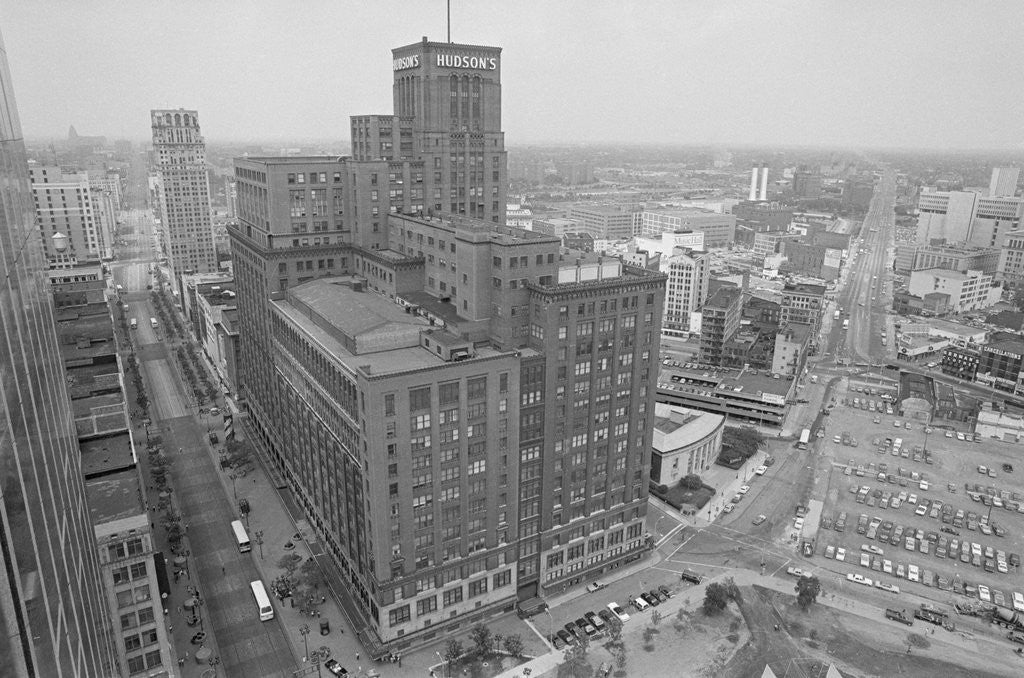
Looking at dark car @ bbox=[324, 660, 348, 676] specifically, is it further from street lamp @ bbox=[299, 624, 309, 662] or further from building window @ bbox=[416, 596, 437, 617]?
building window @ bbox=[416, 596, 437, 617]

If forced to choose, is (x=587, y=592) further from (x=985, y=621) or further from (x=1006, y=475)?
(x=1006, y=475)

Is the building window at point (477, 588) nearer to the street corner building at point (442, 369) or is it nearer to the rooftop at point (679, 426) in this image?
the street corner building at point (442, 369)

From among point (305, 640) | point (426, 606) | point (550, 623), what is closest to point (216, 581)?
point (305, 640)

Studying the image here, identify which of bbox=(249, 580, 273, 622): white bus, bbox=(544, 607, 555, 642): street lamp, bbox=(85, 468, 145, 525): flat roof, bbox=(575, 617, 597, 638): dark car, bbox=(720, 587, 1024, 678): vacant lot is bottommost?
bbox=(720, 587, 1024, 678): vacant lot

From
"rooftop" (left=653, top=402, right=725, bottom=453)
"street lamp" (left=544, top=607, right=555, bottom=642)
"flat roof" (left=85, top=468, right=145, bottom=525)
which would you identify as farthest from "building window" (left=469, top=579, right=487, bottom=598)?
"rooftop" (left=653, top=402, right=725, bottom=453)

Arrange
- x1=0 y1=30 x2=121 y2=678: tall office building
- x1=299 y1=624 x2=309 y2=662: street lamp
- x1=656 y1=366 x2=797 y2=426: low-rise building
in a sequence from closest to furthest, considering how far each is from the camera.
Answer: x1=0 y1=30 x2=121 y2=678: tall office building → x1=299 y1=624 x2=309 y2=662: street lamp → x1=656 y1=366 x2=797 y2=426: low-rise building

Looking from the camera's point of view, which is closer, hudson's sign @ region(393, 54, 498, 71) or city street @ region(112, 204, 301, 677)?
city street @ region(112, 204, 301, 677)
